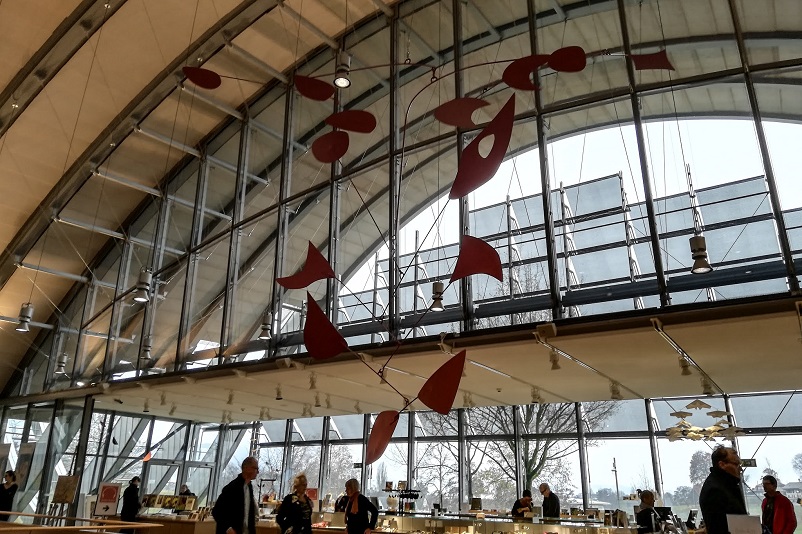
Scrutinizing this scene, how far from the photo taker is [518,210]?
1257 cm

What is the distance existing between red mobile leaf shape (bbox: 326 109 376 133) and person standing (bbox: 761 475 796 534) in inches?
228

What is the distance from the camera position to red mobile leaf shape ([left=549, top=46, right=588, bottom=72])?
355 centimetres

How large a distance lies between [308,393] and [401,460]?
11.4 ft

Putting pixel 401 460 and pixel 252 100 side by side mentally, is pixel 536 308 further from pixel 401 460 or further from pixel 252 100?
pixel 252 100

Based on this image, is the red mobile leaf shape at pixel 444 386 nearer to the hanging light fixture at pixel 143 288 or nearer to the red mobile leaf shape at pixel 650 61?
the red mobile leaf shape at pixel 650 61

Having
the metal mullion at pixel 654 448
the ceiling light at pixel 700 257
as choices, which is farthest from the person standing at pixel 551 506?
the ceiling light at pixel 700 257

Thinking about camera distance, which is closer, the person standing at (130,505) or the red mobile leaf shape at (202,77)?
the red mobile leaf shape at (202,77)

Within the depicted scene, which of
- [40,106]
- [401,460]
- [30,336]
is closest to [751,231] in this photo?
[401,460]

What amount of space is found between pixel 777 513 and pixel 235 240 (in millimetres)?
9294

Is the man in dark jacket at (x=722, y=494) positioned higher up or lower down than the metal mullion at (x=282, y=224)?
lower down

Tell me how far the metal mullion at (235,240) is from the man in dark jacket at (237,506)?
504 centimetres

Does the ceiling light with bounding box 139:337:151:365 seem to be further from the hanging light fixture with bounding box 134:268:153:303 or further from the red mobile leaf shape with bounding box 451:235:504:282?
the red mobile leaf shape with bounding box 451:235:504:282

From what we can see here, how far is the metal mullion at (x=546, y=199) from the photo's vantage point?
681 cm

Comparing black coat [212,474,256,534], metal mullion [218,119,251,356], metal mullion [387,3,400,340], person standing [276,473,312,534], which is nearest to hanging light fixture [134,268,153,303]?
metal mullion [218,119,251,356]
